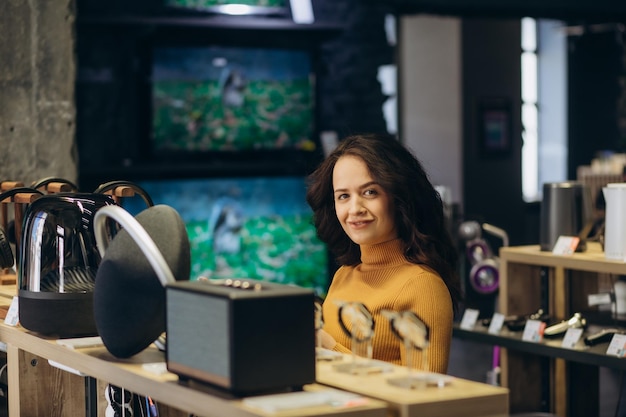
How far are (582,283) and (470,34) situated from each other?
5.38 m

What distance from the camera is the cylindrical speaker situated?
4387mm

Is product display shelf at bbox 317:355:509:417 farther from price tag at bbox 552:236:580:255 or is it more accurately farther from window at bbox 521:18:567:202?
window at bbox 521:18:567:202

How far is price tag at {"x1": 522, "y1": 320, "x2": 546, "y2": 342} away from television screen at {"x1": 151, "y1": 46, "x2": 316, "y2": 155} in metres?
3.03

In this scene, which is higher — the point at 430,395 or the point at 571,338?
the point at 430,395

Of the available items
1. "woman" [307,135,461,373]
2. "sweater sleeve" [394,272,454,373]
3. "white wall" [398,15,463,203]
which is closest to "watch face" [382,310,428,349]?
"sweater sleeve" [394,272,454,373]

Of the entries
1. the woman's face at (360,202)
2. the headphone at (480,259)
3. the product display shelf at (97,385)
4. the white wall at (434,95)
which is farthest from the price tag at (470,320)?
the white wall at (434,95)

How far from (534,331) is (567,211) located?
0.52m

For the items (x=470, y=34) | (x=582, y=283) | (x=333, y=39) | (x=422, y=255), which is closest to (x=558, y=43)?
(x=470, y=34)

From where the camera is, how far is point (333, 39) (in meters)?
7.24

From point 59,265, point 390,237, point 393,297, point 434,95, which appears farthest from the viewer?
point 434,95

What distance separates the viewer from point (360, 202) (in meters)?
2.65

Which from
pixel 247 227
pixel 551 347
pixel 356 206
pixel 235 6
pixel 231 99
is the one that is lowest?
pixel 551 347

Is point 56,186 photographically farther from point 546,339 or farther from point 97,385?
point 546,339

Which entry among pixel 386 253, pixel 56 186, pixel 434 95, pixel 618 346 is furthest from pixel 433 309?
pixel 434 95
